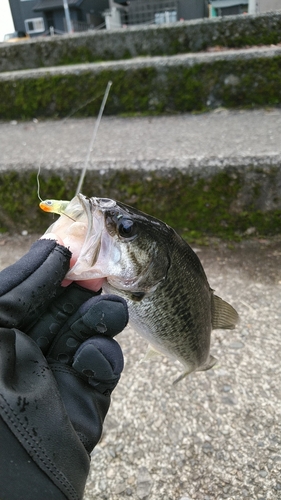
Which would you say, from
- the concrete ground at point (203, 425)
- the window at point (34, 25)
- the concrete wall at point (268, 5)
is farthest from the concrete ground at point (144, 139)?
the window at point (34, 25)

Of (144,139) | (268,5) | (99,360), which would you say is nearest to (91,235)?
(99,360)

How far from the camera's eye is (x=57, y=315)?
106 cm

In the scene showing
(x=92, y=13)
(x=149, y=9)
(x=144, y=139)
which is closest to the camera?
(x=144, y=139)

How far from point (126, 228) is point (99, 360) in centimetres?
34

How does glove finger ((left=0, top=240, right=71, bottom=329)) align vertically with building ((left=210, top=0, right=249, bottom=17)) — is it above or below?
above

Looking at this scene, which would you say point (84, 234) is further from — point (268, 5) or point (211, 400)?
point (268, 5)

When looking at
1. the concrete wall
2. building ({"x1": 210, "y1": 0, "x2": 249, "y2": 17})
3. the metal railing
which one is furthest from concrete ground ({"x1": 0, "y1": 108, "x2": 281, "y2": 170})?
building ({"x1": 210, "y1": 0, "x2": 249, "y2": 17})

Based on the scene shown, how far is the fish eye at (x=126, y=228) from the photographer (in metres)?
1.00

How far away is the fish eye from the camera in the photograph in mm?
997

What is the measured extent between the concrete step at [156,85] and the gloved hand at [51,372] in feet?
8.26

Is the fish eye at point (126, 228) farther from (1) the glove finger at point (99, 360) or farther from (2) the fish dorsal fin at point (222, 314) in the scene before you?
(2) the fish dorsal fin at point (222, 314)

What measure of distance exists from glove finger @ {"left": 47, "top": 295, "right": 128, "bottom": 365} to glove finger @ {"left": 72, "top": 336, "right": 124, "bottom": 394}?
0.03 metres

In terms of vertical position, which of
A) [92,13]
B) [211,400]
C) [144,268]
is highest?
[144,268]

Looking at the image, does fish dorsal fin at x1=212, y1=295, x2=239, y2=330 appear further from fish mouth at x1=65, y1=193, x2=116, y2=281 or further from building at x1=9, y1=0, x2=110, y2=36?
building at x1=9, y1=0, x2=110, y2=36
